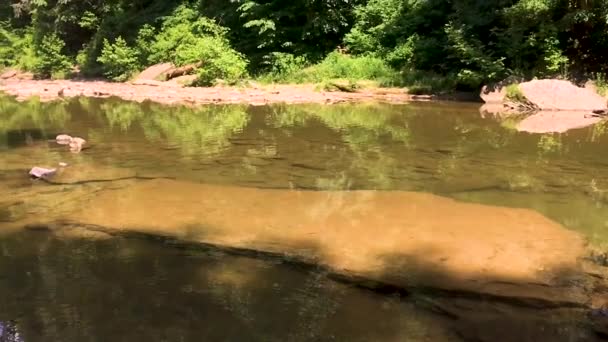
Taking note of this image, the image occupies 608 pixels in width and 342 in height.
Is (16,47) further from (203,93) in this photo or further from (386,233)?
(386,233)

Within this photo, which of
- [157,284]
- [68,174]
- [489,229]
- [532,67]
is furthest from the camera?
[532,67]

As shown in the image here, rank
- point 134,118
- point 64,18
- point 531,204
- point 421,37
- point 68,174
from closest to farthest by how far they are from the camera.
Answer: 1. point 531,204
2. point 68,174
3. point 134,118
4. point 421,37
5. point 64,18

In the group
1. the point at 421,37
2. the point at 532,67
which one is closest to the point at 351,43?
the point at 421,37

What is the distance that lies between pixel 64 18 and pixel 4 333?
28.4m

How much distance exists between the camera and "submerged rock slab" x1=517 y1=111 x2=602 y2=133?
470 inches

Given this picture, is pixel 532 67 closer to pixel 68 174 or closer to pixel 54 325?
pixel 68 174

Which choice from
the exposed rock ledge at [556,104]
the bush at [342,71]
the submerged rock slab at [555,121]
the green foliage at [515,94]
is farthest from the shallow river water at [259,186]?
the bush at [342,71]

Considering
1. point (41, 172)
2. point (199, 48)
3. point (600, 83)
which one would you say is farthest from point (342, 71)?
point (41, 172)

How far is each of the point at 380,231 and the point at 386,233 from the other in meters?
0.08

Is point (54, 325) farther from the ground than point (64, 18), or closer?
closer

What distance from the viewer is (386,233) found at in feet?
18.3

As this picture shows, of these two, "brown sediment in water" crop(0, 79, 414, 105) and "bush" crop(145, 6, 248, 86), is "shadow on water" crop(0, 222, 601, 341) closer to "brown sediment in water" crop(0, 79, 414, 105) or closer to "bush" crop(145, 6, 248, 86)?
"brown sediment in water" crop(0, 79, 414, 105)

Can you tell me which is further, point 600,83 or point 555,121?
point 600,83

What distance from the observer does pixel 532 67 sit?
16.7 m
